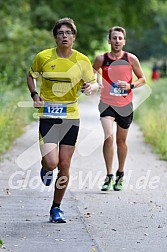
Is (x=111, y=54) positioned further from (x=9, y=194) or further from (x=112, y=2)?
(x=112, y=2)

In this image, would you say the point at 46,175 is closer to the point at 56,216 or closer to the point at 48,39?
the point at 56,216

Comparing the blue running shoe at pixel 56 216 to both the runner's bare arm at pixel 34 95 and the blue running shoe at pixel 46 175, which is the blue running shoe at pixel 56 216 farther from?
the runner's bare arm at pixel 34 95

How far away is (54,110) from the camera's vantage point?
8.76m

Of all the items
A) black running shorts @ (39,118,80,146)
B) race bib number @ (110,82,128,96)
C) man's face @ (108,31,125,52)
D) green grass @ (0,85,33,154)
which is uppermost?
man's face @ (108,31,125,52)

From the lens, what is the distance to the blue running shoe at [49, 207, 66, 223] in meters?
8.80

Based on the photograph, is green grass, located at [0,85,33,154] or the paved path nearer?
the paved path

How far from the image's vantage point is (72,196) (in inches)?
429

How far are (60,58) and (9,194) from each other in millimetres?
2799

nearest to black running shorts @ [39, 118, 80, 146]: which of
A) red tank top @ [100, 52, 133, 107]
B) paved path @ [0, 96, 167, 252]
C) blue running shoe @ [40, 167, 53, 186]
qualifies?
blue running shoe @ [40, 167, 53, 186]

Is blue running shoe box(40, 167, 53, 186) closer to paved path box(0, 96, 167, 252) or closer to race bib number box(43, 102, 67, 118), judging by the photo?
paved path box(0, 96, 167, 252)

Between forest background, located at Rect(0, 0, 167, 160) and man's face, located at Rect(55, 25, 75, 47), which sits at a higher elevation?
man's face, located at Rect(55, 25, 75, 47)

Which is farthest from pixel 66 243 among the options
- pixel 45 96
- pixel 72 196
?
pixel 72 196

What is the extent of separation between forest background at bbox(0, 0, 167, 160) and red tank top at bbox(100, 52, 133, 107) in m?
4.56

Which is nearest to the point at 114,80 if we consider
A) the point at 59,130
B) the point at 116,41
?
the point at 116,41
